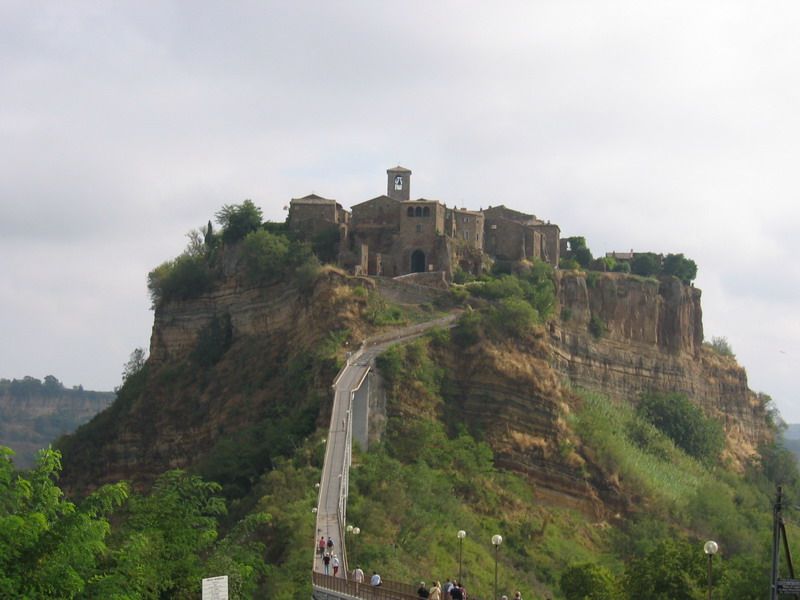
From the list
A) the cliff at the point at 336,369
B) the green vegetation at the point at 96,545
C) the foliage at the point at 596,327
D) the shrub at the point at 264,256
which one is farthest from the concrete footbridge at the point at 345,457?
the foliage at the point at 596,327

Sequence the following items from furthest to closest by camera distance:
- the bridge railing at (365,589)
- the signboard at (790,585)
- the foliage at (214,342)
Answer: the foliage at (214,342)
the bridge railing at (365,589)
the signboard at (790,585)

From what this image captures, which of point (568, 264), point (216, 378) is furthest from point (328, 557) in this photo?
point (568, 264)

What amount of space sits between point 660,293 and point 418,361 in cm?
3342

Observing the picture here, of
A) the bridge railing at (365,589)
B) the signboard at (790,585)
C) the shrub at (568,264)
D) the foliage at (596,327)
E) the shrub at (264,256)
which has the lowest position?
the bridge railing at (365,589)

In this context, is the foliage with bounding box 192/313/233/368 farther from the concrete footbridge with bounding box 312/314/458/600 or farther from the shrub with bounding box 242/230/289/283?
the concrete footbridge with bounding box 312/314/458/600

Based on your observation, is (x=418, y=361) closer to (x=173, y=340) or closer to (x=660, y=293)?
(x=173, y=340)

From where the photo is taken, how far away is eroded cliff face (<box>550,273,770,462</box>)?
9106 centimetres

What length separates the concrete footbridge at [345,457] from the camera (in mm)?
42125

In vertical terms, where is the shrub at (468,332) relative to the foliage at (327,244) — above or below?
below

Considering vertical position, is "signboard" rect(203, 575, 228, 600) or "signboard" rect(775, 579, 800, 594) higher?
"signboard" rect(775, 579, 800, 594)

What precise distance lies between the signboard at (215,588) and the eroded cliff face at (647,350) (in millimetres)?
53118

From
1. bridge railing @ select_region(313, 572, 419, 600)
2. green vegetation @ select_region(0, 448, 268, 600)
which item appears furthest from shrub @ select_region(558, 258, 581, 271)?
green vegetation @ select_region(0, 448, 268, 600)

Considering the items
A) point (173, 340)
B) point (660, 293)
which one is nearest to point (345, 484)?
point (173, 340)

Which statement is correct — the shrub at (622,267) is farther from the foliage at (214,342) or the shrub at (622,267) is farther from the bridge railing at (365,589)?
the bridge railing at (365,589)
